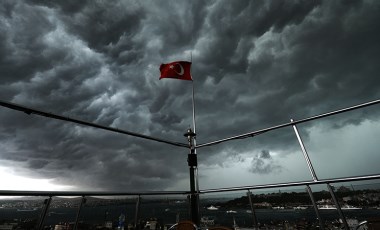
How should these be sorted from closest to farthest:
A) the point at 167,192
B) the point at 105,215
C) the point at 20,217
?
the point at 20,217 → the point at 105,215 → the point at 167,192

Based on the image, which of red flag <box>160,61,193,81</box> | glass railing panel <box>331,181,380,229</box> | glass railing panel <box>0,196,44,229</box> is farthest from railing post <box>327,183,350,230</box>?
red flag <box>160,61,193,81</box>

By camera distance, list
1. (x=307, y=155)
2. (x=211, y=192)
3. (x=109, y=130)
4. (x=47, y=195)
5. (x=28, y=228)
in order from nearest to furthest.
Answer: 1. (x=28, y=228)
2. (x=47, y=195)
3. (x=307, y=155)
4. (x=109, y=130)
5. (x=211, y=192)

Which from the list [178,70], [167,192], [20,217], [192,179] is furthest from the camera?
[178,70]

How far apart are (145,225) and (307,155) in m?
2.34

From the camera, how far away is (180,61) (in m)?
6.19

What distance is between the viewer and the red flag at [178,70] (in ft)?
19.9

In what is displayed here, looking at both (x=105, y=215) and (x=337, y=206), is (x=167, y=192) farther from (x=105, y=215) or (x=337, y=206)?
(x=337, y=206)

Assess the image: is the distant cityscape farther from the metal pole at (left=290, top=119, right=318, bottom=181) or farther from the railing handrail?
the metal pole at (left=290, top=119, right=318, bottom=181)

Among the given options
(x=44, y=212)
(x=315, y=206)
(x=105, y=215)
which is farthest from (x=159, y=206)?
(x=315, y=206)

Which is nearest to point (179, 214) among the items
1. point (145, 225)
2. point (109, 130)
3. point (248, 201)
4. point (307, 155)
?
point (145, 225)

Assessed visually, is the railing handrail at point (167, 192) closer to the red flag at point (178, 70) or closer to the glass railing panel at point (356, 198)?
the glass railing panel at point (356, 198)

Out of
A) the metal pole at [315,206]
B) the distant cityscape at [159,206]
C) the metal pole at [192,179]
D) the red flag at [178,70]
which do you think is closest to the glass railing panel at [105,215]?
the distant cityscape at [159,206]

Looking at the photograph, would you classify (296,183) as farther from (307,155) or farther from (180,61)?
(180,61)

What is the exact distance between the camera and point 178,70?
614 centimetres
